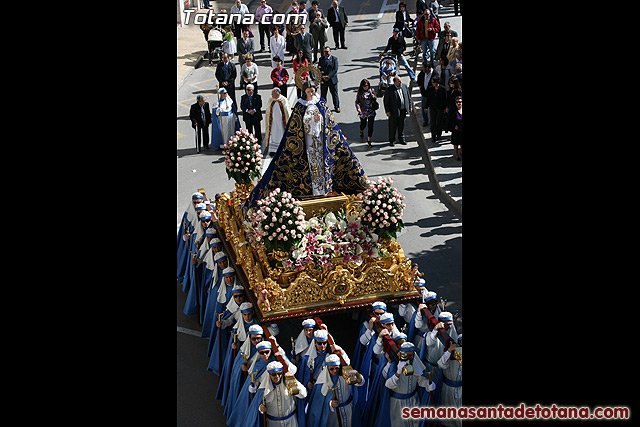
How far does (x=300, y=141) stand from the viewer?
11039 millimetres

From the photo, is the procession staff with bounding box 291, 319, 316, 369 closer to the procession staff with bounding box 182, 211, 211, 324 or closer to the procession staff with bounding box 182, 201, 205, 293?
the procession staff with bounding box 182, 211, 211, 324

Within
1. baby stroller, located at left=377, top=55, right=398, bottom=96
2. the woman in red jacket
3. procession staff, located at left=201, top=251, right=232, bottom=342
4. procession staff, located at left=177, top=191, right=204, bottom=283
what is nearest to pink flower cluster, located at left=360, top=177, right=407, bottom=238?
procession staff, located at left=201, top=251, right=232, bottom=342

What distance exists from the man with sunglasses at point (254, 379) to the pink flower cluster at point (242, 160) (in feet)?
13.1

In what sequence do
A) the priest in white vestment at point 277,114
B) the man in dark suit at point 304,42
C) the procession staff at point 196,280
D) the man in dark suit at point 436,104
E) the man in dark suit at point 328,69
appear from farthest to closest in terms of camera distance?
the man in dark suit at point 304,42 < the man in dark suit at point 328,69 < the man in dark suit at point 436,104 < the priest in white vestment at point 277,114 < the procession staff at point 196,280

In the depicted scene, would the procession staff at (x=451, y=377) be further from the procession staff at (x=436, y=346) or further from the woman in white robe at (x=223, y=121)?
the woman in white robe at (x=223, y=121)

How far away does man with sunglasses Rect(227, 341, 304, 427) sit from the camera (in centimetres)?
885

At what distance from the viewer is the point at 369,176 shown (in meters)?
17.3

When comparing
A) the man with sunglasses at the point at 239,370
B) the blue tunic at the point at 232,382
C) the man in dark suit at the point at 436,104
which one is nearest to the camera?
the man with sunglasses at the point at 239,370

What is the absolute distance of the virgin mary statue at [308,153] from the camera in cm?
1097

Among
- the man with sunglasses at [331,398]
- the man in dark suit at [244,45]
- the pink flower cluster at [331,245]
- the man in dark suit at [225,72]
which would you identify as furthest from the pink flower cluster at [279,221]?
the man in dark suit at [244,45]

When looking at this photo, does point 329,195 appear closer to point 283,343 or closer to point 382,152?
point 283,343

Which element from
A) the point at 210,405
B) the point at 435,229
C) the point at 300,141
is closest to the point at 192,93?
the point at 435,229

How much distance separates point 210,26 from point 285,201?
17.9 meters

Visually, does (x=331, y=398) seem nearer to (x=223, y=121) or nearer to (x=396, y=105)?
(x=396, y=105)
